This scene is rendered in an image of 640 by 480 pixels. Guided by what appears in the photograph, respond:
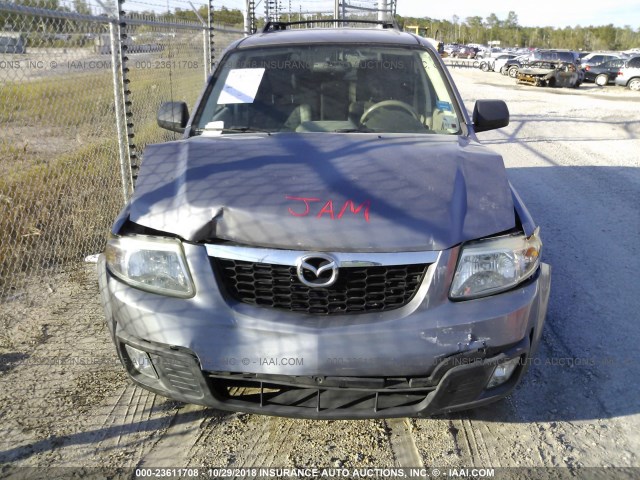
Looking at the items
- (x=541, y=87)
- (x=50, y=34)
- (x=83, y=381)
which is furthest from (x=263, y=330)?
(x=541, y=87)

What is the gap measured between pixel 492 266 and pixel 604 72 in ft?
115

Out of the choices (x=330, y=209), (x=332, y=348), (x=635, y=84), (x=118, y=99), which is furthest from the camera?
(x=635, y=84)

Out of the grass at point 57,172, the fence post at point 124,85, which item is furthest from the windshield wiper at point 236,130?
the fence post at point 124,85

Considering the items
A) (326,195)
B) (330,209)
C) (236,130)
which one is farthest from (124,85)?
(330,209)

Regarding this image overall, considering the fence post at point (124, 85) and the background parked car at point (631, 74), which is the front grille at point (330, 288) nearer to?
the fence post at point (124, 85)

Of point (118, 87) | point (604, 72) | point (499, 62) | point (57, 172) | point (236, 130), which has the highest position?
point (499, 62)

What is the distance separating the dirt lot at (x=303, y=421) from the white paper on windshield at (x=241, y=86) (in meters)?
1.79

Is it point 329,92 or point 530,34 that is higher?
point 530,34

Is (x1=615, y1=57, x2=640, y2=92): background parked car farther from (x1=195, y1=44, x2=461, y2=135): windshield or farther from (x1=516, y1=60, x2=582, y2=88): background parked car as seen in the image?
(x1=195, y1=44, x2=461, y2=135): windshield

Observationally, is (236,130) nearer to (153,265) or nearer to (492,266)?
(153,265)

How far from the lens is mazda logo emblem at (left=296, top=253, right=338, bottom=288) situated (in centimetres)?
243

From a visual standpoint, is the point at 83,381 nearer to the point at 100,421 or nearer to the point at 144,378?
the point at 100,421

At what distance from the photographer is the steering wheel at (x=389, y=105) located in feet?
12.9

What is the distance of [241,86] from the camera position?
4.01 metres
